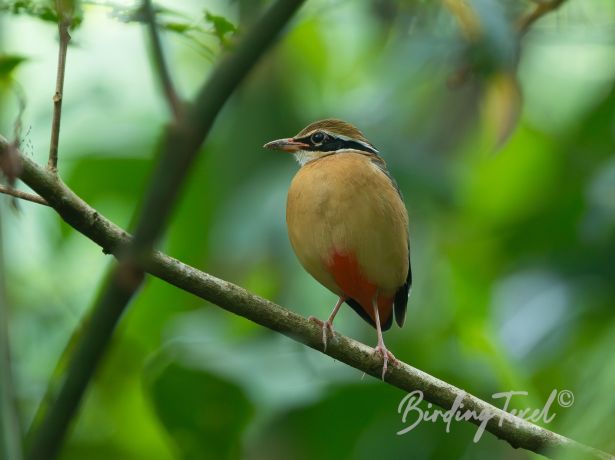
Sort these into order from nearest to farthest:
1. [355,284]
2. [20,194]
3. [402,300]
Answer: [20,194]
[355,284]
[402,300]

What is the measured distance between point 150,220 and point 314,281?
18.5 ft

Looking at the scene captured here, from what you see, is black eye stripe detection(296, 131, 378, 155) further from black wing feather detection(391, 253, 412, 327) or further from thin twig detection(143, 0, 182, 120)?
thin twig detection(143, 0, 182, 120)

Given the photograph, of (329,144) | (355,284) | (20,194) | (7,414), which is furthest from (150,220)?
(329,144)

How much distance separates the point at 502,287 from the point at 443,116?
121 inches

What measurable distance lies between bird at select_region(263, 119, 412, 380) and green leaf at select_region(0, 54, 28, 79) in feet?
7.13

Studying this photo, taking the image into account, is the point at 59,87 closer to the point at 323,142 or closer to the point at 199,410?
the point at 199,410

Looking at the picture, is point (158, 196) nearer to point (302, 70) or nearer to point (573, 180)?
point (573, 180)

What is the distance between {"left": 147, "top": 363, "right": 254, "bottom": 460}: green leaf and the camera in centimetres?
500

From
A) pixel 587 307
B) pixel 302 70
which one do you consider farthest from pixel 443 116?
pixel 587 307

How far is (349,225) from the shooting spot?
509cm

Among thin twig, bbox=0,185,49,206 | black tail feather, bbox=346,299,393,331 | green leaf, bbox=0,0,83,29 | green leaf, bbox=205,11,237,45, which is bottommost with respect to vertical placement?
black tail feather, bbox=346,299,393,331

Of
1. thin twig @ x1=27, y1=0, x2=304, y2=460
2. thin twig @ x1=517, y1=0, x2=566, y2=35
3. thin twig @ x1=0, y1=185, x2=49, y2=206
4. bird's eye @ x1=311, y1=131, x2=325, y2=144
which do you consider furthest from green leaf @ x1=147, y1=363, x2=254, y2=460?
thin twig @ x1=27, y1=0, x2=304, y2=460

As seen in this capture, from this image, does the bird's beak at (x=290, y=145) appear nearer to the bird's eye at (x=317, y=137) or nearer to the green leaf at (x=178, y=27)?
the bird's eye at (x=317, y=137)

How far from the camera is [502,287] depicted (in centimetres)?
605
